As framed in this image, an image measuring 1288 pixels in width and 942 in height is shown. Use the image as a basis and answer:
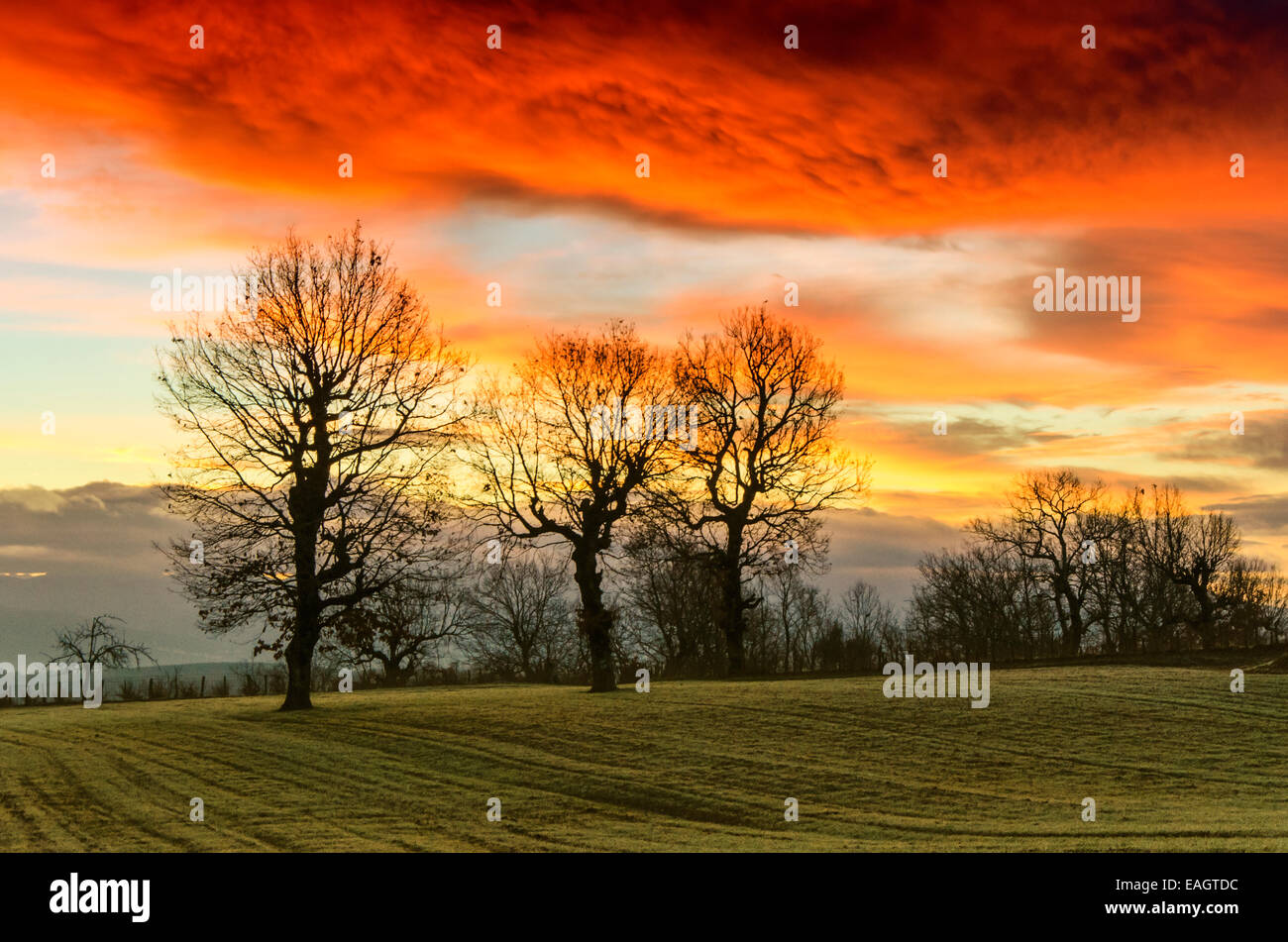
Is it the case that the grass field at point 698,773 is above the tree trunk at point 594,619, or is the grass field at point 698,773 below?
below

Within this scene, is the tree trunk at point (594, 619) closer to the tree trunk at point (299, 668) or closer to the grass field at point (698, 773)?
the grass field at point (698, 773)

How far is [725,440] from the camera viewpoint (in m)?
63.9

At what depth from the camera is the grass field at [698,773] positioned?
21.3 m

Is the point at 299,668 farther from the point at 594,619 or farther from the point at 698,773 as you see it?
the point at 698,773

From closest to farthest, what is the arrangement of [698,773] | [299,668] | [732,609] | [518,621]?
[698,773] → [299,668] → [732,609] → [518,621]

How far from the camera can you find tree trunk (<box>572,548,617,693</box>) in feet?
161

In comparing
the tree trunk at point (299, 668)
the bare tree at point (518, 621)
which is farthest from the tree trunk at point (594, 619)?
the bare tree at point (518, 621)

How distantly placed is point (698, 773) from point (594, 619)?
66.9 feet

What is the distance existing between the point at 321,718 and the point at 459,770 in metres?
15.1

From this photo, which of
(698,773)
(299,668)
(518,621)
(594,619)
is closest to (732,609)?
(594,619)

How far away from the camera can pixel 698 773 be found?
29.1 metres

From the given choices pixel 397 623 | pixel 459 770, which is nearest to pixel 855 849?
pixel 459 770

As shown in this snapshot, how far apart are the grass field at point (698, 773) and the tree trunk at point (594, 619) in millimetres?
4226
